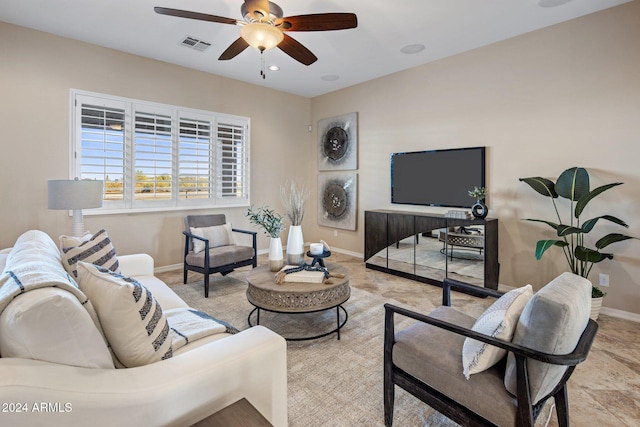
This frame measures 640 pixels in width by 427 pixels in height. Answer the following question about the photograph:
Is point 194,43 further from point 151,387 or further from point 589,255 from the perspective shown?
point 589,255

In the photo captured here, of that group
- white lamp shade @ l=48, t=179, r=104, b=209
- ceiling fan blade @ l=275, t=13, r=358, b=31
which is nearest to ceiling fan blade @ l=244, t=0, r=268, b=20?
ceiling fan blade @ l=275, t=13, r=358, b=31

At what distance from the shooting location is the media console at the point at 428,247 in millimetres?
3629

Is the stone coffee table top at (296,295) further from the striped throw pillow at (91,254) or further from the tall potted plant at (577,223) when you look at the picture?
the tall potted plant at (577,223)

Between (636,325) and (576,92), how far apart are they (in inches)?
92.4

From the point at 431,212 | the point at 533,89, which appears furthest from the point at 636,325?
the point at 533,89

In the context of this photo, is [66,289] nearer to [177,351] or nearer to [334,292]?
[177,351]

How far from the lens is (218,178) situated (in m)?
5.05

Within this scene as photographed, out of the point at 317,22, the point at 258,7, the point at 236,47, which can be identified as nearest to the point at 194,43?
the point at 236,47

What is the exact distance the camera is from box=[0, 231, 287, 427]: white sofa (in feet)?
2.84

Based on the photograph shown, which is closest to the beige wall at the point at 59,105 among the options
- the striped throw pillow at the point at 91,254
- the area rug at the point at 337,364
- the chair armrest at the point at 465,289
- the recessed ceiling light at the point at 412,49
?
the area rug at the point at 337,364

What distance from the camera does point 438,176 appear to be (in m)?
4.32

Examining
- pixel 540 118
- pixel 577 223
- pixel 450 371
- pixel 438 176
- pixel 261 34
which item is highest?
pixel 261 34

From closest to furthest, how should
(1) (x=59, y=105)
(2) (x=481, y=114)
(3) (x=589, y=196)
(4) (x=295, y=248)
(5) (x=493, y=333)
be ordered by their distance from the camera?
1. (5) (x=493, y=333)
2. (3) (x=589, y=196)
3. (4) (x=295, y=248)
4. (1) (x=59, y=105)
5. (2) (x=481, y=114)

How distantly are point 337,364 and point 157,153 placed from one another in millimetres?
3768
